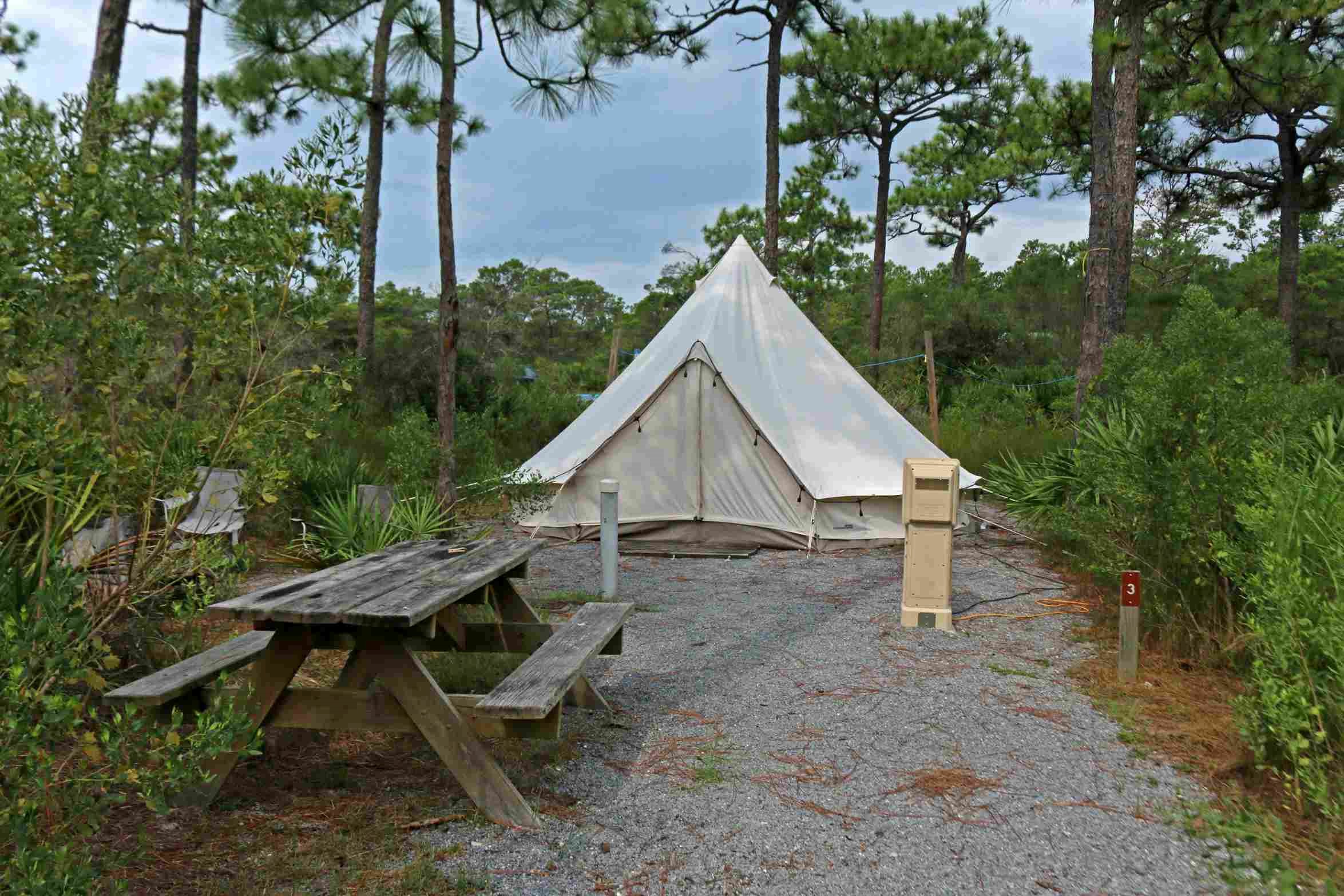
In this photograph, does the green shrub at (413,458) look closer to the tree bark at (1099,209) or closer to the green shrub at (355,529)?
the green shrub at (355,529)

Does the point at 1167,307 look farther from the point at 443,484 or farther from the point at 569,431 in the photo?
the point at 443,484

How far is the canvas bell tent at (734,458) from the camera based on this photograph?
9.52 metres

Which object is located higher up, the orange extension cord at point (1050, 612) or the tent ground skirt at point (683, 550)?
the orange extension cord at point (1050, 612)

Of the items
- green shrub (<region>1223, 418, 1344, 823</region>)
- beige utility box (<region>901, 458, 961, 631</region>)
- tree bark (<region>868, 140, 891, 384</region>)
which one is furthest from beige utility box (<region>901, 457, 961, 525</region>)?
tree bark (<region>868, 140, 891, 384</region>)

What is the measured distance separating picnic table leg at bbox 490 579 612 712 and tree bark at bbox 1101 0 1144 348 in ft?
21.1

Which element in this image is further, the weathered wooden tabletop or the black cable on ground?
the black cable on ground

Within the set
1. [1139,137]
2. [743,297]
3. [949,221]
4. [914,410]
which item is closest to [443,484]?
[743,297]

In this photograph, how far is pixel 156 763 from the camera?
290 centimetres

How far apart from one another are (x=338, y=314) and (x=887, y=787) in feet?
8.38

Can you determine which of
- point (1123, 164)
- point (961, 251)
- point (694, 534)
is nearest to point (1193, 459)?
point (1123, 164)

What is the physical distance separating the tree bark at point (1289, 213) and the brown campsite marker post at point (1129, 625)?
13.9 metres

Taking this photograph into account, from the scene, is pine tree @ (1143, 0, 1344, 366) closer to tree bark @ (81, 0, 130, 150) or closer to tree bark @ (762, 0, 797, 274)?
tree bark @ (762, 0, 797, 274)

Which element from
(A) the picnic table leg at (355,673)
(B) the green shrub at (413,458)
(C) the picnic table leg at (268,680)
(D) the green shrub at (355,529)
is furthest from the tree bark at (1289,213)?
(C) the picnic table leg at (268,680)

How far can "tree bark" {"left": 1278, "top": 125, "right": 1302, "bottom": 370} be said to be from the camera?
1669cm
